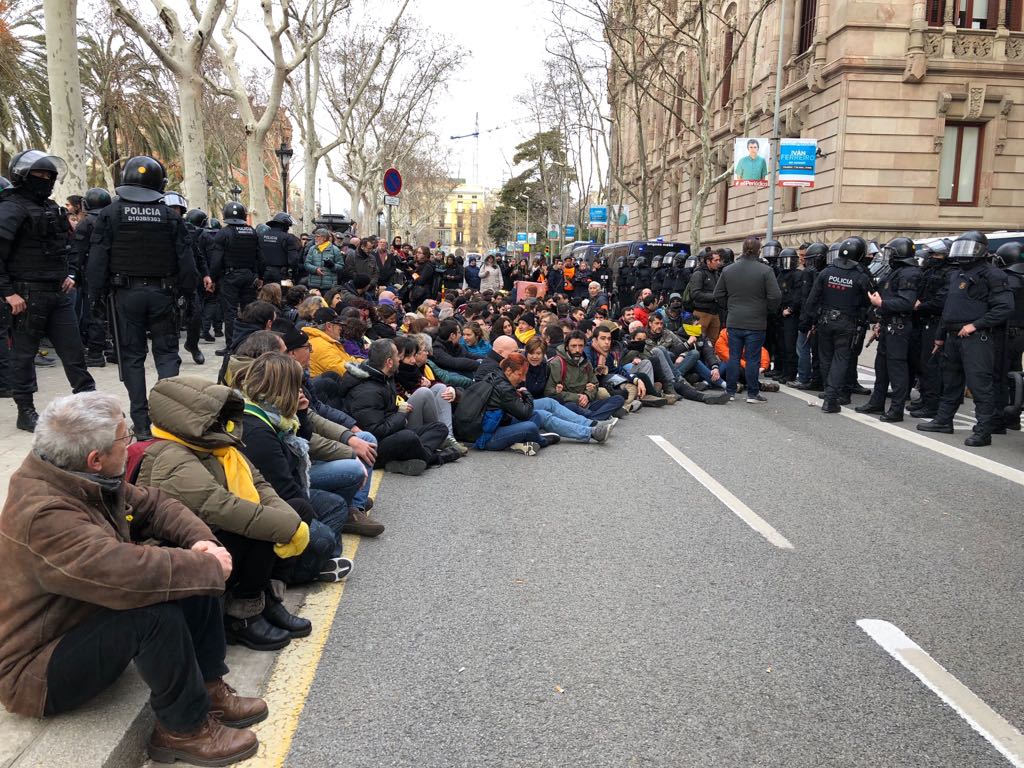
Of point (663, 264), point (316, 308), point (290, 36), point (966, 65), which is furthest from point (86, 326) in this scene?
point (966, 65)

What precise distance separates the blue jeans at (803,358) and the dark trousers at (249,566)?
10.7 metres

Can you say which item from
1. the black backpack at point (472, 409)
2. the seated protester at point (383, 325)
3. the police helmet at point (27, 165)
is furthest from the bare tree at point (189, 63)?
the black backpack at point (472, 409)

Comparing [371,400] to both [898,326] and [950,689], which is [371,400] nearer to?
[950,689]

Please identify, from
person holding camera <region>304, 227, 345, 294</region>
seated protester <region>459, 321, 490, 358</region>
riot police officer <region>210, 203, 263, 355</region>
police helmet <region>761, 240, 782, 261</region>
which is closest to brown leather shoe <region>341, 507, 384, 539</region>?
seated protester <region>459, 321, 490, 358</region>

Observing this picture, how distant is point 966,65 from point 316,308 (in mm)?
26402

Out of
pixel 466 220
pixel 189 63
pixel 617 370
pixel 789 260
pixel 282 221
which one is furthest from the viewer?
pixel 466 220

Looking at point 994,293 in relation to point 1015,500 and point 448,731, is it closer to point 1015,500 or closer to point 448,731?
point 1015,500

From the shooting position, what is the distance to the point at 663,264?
20188mm

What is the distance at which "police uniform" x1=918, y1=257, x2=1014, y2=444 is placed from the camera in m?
8.76

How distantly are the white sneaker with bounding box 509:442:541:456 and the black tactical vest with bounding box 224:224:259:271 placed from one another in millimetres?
5838

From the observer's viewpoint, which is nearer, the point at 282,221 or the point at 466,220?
the point at 282,221

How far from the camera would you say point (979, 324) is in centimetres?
879

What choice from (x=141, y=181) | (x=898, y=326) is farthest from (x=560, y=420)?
(x=141, y=181)

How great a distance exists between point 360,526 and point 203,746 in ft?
8.63
